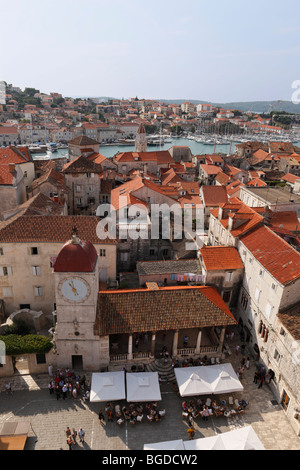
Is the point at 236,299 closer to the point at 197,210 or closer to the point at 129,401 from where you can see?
the point at 129,401

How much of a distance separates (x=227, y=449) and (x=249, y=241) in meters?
18.5

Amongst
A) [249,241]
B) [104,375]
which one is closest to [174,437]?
[104,375]

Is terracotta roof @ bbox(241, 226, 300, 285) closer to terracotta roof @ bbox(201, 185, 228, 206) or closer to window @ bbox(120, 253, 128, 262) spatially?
window @ bbox(120, 253, 128, 262)

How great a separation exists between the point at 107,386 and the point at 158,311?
7127mm

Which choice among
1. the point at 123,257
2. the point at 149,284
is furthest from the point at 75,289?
the point at 123,257

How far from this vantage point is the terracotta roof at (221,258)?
32844 millimetres

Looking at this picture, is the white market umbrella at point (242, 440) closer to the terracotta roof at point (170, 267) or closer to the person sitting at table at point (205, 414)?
the person sitting at table at point (205, 414)

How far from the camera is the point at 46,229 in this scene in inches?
1329

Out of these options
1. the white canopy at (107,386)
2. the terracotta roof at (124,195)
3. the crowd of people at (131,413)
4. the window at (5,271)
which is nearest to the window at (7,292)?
the window at (5,271)

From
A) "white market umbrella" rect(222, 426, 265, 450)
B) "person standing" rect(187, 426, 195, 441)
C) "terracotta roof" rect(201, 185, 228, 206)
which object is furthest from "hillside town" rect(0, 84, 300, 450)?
"terracotta roof" rect(201, 185, 228, 206)

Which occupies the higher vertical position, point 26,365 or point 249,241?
point 249,241

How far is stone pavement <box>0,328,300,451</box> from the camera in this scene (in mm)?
22859

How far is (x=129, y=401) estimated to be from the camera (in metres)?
24.5

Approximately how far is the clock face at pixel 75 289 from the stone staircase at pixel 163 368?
8636 millimetres
